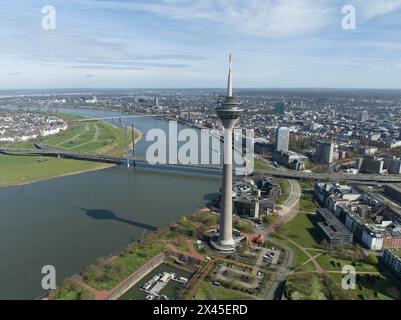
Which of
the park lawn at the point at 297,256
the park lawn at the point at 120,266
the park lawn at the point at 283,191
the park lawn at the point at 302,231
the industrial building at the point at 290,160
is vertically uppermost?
the industrial building at the point at 290,160

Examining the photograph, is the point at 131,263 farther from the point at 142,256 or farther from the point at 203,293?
the point at 203,293

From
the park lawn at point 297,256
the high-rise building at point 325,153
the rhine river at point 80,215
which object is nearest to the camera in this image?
the rhine river at point 80,215

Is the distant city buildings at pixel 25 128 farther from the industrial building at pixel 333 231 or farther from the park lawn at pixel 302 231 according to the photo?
the industrial building at pixel 333 231

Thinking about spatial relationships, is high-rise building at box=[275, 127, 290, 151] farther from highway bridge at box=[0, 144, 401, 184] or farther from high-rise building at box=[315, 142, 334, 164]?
highway bridge at box=[0, 144, 401, 184]

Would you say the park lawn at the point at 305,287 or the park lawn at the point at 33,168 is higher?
the park lawn at the point at 33,168

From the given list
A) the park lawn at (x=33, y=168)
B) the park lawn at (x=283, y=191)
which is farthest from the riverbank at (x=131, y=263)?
the park lawn at (x=33, y=168)

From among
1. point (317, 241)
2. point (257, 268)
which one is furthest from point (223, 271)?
point (317, 241)
